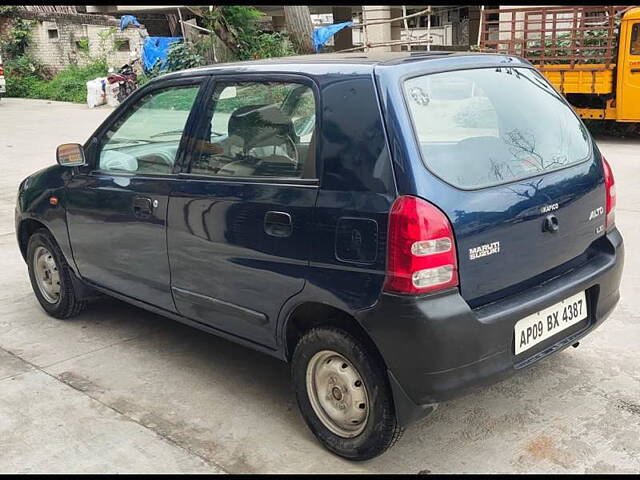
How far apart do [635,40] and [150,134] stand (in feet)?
32.7

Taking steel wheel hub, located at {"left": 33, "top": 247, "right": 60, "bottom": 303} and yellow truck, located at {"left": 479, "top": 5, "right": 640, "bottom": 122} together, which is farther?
yellow truck, located at {"left": 479, "top": 5, "right": 640, "bottom": 122}

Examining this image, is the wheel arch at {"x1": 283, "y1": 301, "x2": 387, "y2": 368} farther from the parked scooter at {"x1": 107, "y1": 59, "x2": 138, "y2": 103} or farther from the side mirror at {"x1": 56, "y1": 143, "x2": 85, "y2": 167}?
the parked scooter at {"x1": 107, "y1": 59, "x2": 138, "y2": 103}

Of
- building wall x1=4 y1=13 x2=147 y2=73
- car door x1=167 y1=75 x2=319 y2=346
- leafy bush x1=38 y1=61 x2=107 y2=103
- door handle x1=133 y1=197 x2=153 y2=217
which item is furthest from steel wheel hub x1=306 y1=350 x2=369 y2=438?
building wall x1=4 y1=13 x2=147 y2=73

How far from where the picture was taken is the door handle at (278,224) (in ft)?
9.89

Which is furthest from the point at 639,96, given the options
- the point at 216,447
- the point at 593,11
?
the point at 216,447

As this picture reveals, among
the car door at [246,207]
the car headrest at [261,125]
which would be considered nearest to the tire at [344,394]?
the car door at [246,207]

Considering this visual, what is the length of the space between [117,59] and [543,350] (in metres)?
22.3

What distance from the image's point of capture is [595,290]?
3.27 metres

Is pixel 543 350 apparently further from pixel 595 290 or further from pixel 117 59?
pixel 117 59

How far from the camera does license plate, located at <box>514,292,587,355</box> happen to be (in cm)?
290

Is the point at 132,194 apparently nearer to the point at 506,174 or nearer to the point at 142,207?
the point at 142,207

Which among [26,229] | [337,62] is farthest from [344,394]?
[26,229]

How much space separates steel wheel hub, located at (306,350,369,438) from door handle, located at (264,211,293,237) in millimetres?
542

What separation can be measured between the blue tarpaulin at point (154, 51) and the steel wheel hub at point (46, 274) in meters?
15.6
